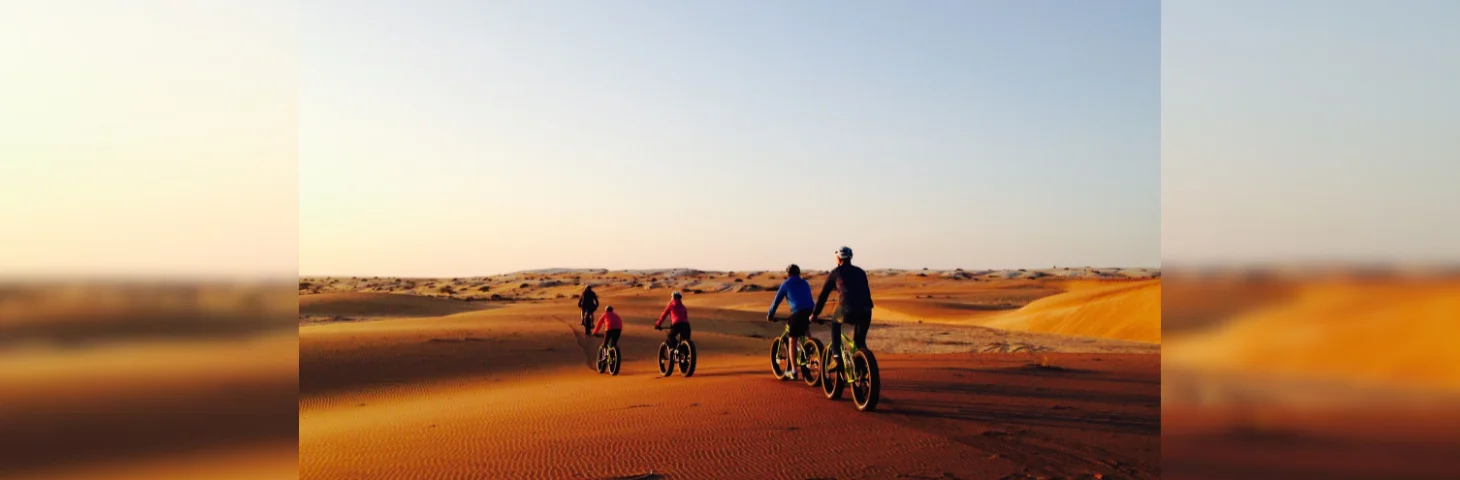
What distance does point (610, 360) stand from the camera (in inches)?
765

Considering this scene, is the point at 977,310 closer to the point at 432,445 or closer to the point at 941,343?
the point at 941,343

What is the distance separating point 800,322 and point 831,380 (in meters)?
1.50

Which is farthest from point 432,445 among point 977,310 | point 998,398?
point 977,310

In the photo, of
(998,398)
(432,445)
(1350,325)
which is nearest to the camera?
(1350,325)

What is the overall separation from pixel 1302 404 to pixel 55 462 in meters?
4.11

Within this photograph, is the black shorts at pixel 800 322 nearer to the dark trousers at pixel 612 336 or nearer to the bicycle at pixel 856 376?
the bicycle at pixel 856 376

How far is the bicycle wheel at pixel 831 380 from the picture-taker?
11195 millimetres

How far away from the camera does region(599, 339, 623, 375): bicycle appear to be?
19109 mm

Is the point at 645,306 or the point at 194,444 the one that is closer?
the point at 194,444

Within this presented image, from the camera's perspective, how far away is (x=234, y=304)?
9.62 ft

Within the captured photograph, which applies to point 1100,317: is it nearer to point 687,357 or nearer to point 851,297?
point 687,357

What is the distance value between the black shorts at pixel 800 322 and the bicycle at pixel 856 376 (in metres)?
1.10

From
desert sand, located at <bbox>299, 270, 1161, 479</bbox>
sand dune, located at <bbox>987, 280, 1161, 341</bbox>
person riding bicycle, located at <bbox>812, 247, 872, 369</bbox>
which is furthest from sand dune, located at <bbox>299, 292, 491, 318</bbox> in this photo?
person riding bicycle, located at <bbox>812, 247, 872, 369</bbox>

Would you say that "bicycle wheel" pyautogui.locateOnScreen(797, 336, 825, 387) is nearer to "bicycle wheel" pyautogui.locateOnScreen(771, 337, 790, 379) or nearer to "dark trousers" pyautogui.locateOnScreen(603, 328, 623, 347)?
"bicycle wheel" pyautogui.locateOnScreen(771, 337, 790, 379)
